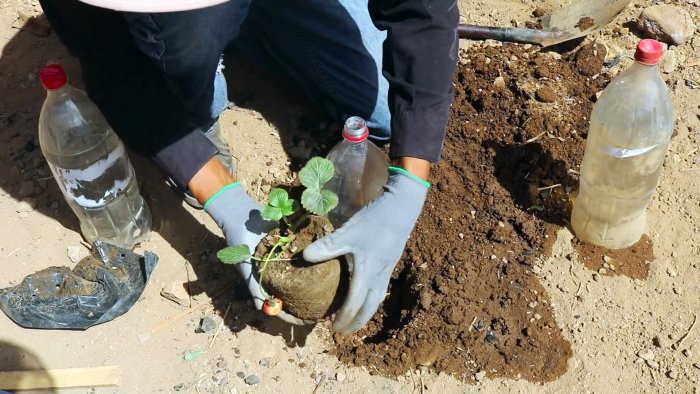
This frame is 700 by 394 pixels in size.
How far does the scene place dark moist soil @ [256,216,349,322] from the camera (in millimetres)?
2078

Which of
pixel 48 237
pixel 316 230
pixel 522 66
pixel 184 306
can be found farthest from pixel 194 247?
pixel 522 66

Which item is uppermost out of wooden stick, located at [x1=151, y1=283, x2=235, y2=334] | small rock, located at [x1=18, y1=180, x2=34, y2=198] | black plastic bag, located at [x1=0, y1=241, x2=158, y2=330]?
small rock, located at [x1=18, y1=180, x2=34, y2=198]

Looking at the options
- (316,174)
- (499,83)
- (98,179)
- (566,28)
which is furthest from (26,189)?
(566,28)

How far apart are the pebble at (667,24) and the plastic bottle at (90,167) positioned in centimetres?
223

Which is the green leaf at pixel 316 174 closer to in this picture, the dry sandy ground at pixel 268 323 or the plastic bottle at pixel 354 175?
the plastic bottle at pixel 354 175

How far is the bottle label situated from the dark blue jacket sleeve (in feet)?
3.13

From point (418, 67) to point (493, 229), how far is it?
25.8 inches

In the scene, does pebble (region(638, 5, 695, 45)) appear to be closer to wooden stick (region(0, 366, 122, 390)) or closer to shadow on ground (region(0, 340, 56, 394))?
wooden stick (region(0, 366, 122, 390))

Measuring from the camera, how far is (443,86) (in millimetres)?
2342

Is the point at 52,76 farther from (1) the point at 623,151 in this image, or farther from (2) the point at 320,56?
(1) the point at 623,151

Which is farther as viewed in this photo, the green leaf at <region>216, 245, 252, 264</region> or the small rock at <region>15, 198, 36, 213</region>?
the small rock at <region>15, 198, 36, 213</region>

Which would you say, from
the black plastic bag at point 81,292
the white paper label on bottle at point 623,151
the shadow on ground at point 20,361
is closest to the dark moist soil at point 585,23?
the white paper label on bottle at point 623,151

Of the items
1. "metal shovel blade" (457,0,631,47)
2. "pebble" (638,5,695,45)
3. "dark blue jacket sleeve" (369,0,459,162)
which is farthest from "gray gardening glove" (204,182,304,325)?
"pebble" (638,5,695,45)

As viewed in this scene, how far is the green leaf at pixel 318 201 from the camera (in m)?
2.03
